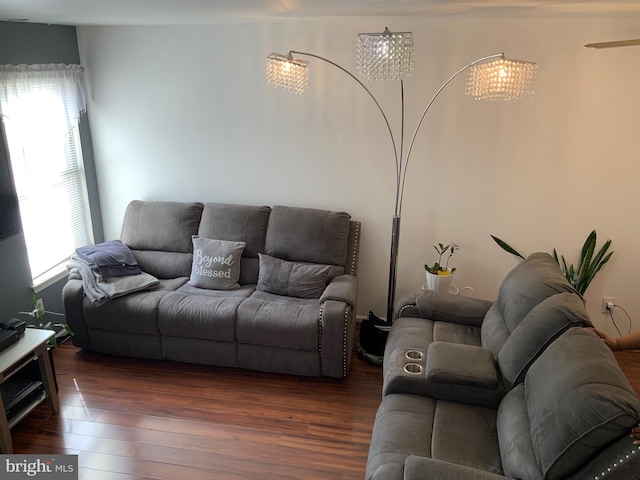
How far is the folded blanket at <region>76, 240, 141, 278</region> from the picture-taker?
376 cm

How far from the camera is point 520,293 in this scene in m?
2.89

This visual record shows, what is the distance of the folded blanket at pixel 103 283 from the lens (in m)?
3.62

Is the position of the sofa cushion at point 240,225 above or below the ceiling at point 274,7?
below

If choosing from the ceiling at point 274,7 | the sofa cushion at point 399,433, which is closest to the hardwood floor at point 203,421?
the sofa cushion at point 399,433

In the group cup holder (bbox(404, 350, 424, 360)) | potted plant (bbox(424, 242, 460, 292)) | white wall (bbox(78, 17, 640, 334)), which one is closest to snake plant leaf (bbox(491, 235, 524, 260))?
white wall (bbox(78, 17, 640, 334))

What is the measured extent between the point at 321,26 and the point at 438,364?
2.53 m

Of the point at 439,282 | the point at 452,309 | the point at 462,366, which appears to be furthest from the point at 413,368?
the point at 439,282

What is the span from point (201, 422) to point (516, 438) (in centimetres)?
181

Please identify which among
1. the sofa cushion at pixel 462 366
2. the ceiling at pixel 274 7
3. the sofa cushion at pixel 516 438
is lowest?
the sofa cushion at pixel 516 438

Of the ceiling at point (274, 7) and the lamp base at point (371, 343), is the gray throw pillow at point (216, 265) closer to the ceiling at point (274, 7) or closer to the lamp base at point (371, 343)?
the lamp base at point (371, 343)

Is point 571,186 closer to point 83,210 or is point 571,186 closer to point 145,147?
point 145,147

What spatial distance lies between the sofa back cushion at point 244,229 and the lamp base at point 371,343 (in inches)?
36.1

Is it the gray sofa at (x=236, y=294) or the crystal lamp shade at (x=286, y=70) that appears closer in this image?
the crystal lamp shade at (x=286, y=70)

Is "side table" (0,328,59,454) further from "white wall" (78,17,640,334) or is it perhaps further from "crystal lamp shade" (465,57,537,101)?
"crystal lamp shade" (465,57,537,101)
